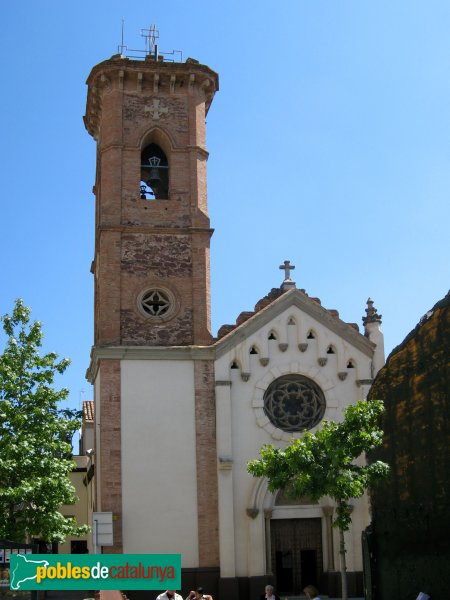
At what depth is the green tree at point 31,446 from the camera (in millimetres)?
23375

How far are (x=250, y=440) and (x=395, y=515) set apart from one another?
10.8 metres

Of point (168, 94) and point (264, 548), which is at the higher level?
point (168, 94)

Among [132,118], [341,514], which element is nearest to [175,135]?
[132,118]

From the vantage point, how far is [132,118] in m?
31.8

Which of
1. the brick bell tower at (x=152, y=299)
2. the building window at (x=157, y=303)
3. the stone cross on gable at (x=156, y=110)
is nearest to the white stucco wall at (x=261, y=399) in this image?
the brick bell tower at (x=152, y=299)

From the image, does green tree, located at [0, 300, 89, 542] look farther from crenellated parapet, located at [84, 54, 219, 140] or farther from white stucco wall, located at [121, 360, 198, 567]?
crenellated parapet, located at [84, 54, 219, 140]

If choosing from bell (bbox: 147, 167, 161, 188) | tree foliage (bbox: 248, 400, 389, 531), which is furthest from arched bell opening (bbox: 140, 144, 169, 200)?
tree foliage (bbox: 248, 400, 389, 531)

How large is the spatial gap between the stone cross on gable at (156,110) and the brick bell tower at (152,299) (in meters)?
0.04

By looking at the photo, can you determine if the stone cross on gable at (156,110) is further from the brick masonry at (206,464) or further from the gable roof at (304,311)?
the brick masonry at (206,464)

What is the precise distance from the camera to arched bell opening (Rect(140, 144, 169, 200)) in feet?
104

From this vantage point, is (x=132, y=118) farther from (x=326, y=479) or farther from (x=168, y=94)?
(x=326, y=479)

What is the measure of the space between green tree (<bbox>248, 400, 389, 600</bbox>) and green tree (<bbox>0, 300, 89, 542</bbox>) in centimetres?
643

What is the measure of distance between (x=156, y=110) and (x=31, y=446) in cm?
1356

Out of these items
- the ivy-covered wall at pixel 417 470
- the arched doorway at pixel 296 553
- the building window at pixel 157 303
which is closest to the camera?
the ivy-covered wall at pixel 417 470
